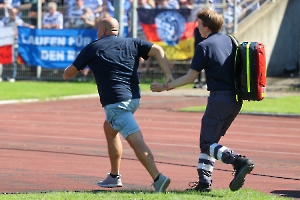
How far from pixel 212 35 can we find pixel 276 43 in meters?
21.4

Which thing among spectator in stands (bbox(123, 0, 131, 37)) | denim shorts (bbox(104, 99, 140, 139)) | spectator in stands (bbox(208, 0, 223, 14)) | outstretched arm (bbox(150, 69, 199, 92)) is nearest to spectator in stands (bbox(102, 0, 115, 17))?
spectator in stands (bbox(123, 0, 131, 37))

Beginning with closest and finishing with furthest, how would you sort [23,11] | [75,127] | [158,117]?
1. [75,127]
2. [158,117]
3. [23,11]

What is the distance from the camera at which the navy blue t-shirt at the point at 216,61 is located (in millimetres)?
8180

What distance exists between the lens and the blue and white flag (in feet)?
94.7

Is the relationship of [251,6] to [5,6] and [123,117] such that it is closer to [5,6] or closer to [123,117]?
[5,6]

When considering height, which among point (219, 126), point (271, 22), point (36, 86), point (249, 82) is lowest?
point (36, 86)

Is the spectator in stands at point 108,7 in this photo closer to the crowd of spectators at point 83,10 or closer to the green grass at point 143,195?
the crowd of spectators at point 83,10

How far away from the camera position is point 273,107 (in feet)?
65.0

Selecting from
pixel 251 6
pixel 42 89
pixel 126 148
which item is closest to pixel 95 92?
pixel 42 89

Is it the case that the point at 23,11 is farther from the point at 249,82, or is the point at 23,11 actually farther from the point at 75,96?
the point at 249,82

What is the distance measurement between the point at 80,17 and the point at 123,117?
70.1 ft

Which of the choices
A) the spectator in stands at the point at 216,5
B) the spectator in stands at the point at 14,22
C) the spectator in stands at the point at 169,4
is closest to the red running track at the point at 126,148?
the spectator in stands at the point at 216,5

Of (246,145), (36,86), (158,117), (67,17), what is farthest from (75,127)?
(67,17)

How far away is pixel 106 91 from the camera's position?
27.6 feet
